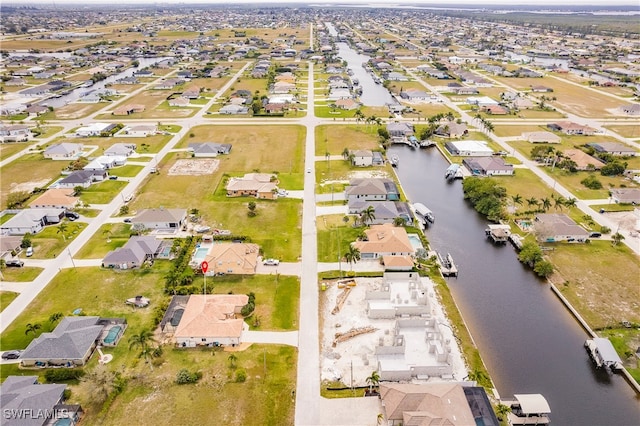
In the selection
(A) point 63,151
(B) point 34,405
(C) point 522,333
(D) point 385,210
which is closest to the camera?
(B) point 34,405

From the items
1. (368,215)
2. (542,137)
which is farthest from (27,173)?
(542,137)

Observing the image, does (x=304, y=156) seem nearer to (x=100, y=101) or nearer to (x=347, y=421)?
(x=347, y=421)

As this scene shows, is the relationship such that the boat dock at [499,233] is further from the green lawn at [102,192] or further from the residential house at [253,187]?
the green lawn at [102,192]

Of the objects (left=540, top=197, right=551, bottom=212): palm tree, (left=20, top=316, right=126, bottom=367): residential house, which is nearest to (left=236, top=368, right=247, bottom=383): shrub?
(left=20, top=316, right=126, bottom=367): residential house

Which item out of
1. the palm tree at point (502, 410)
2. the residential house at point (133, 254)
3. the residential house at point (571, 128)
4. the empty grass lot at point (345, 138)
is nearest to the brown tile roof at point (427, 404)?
the palm tree at point (502, 410)

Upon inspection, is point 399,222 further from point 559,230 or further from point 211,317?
point 211,317

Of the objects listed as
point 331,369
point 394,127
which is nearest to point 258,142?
point 394,127

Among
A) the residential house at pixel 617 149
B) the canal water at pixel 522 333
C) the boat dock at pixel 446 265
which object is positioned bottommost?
the canal water at pixel 522 333
